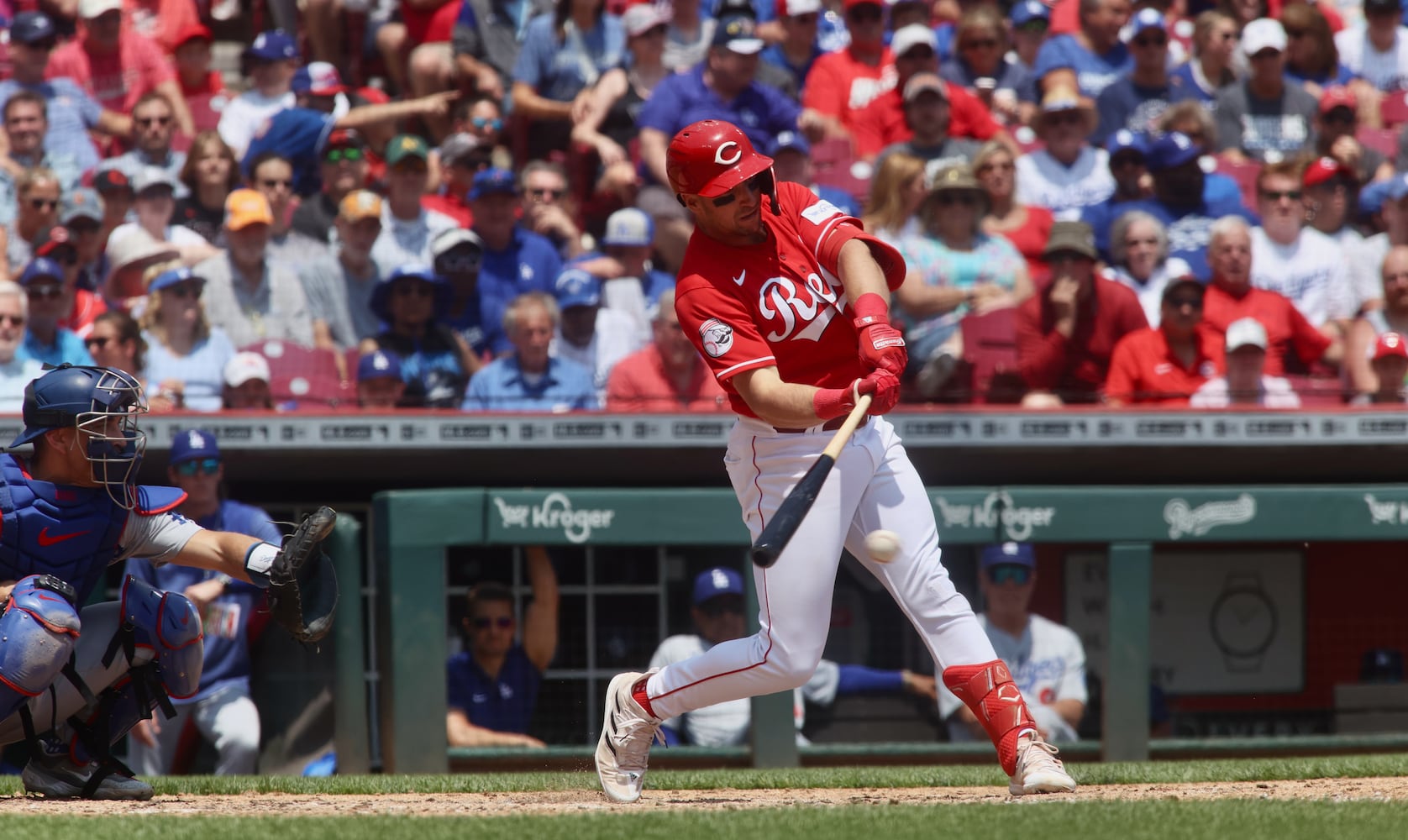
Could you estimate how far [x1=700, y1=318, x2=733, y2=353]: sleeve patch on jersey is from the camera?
3.76 meters

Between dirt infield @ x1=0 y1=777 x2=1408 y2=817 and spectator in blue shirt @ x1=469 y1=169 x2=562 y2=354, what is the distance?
319 cm

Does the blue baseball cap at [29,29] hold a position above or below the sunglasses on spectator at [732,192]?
above

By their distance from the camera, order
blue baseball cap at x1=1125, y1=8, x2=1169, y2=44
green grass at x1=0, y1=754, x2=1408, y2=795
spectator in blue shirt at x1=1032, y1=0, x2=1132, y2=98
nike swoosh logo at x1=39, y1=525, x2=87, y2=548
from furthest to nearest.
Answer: spectator in blue shirt at x1=1032, y1=0, x2=1132, y2=98, blue baseball cap at x1=1125, y1=8, x2=1169, y2=44, green grass at x1=0, y1=754, x2=1408, y2=795, nike swoosh logo at x1=39, y1=525, x2=87, y2=548

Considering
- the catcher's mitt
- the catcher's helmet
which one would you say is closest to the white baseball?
the catcher's mitt

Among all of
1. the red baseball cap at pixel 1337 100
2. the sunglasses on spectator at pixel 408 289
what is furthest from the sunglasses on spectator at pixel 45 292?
the red baseball cap at pixel 1337 100

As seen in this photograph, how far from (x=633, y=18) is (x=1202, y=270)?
10.3 ft

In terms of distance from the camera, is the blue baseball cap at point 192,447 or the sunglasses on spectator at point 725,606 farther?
the sunglasses on spectator at point 725,606

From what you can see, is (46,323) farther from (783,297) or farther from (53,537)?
(783,297)

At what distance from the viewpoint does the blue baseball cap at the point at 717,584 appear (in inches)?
238

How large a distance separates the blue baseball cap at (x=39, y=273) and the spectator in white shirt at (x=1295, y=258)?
16.8 ft

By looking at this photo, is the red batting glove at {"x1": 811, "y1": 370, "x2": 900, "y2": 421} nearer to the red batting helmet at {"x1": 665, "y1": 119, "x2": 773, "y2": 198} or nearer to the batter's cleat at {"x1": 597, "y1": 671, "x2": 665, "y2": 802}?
the red batting helmet at {"x1": 665, "y1": 119, "x2": 773, "y2": 198}

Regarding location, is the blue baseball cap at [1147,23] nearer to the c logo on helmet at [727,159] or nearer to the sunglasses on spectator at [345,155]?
the sunglasses on spectator at [345,155]

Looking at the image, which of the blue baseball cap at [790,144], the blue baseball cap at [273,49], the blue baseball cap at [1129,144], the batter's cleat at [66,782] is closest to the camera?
the batter's cleat at [66,782]

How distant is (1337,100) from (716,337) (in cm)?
596
